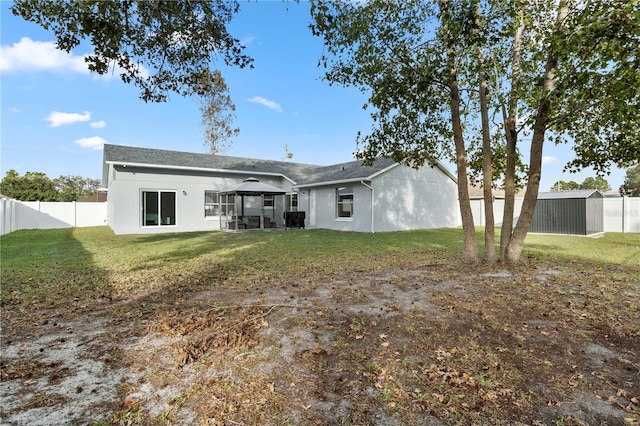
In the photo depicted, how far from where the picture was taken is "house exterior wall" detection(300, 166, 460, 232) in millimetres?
16266

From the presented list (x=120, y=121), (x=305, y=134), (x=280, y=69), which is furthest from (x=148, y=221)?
(x=305, y=134)

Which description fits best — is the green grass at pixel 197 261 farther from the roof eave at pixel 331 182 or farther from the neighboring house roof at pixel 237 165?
the neighboring house roof at pixel 237 165

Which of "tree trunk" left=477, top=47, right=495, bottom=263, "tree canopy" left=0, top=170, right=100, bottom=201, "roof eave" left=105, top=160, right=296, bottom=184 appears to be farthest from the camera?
"tree canopy" left=0, top=170, right=100, bottom=201

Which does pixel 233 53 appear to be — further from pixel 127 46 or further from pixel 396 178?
pixel 396 178

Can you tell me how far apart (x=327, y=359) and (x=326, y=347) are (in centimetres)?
23

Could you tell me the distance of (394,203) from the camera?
17.0 meters

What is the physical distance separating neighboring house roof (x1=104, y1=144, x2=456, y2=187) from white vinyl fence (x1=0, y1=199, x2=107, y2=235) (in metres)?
5.62

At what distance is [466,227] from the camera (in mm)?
7398

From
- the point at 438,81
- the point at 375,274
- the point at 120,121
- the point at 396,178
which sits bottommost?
the point at 375,274

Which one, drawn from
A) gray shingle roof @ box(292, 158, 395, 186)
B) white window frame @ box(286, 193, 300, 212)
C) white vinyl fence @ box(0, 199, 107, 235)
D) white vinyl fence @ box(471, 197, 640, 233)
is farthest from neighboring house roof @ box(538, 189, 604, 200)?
white vinyl fence @ box(0, 199, 107, 235)

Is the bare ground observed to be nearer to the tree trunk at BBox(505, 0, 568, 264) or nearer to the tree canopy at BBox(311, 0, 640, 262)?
the tree trunk at BBox(505, 0, 568, 264)

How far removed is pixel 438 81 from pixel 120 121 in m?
14.9

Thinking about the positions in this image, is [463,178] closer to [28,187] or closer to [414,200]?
[414,200]

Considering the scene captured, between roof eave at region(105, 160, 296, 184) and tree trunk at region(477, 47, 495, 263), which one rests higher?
roof eave at region(105, 160, 296, 184)
